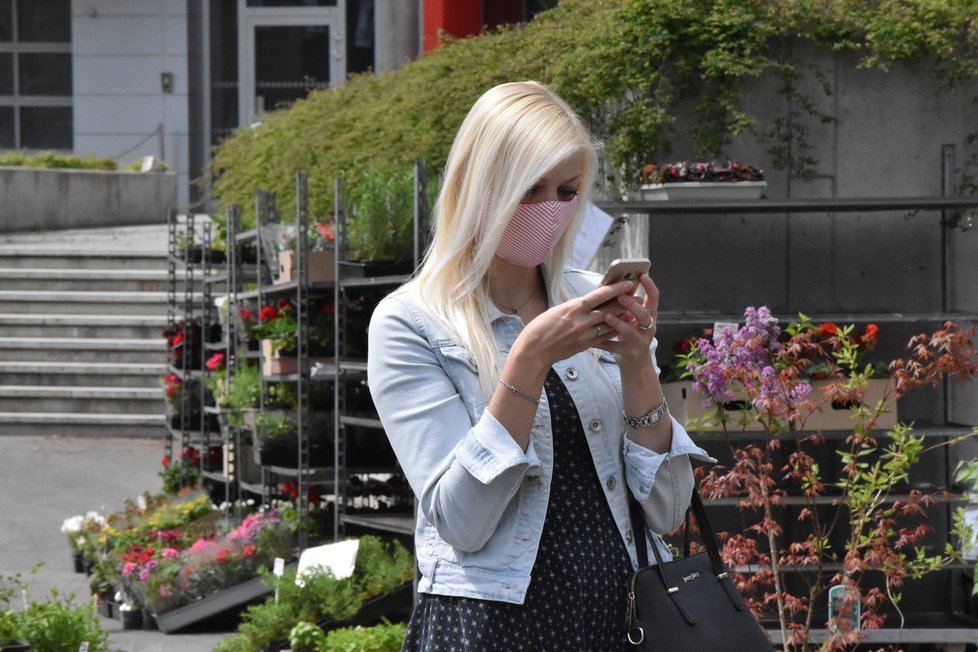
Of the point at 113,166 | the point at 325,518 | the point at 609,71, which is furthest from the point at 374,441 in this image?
the point at 113,166

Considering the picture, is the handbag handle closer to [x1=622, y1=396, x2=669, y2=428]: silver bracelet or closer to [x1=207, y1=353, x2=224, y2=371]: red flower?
[x1=622, y1=396, x2=669, y2=428]: silver bracelet

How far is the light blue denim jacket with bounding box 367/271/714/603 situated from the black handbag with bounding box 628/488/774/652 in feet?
0.19

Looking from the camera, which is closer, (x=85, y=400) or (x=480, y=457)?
(x=480, y=457)

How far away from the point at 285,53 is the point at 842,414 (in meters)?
17.3

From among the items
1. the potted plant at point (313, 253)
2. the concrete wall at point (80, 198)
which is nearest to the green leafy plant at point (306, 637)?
the potted plant at point (313, 253)

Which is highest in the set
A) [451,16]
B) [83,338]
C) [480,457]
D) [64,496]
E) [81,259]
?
[451,16]

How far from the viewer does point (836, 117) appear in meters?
6.09

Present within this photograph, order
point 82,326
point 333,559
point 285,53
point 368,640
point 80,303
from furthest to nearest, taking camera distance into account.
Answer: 1. point 285,53
2. point 80,303
3. point 82,326
4. point 333,559
5. point 368,640

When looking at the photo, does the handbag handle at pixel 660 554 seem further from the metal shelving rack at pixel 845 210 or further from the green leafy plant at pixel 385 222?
the green leafy plant at pixel 385 222

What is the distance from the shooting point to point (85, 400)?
14.0 m

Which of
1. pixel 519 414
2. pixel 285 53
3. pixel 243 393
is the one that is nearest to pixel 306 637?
pixel 243 393

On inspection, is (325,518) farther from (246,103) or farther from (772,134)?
(246,103)

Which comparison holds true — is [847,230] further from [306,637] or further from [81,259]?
[81,259]

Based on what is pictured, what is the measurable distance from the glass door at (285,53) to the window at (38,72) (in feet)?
9.72
